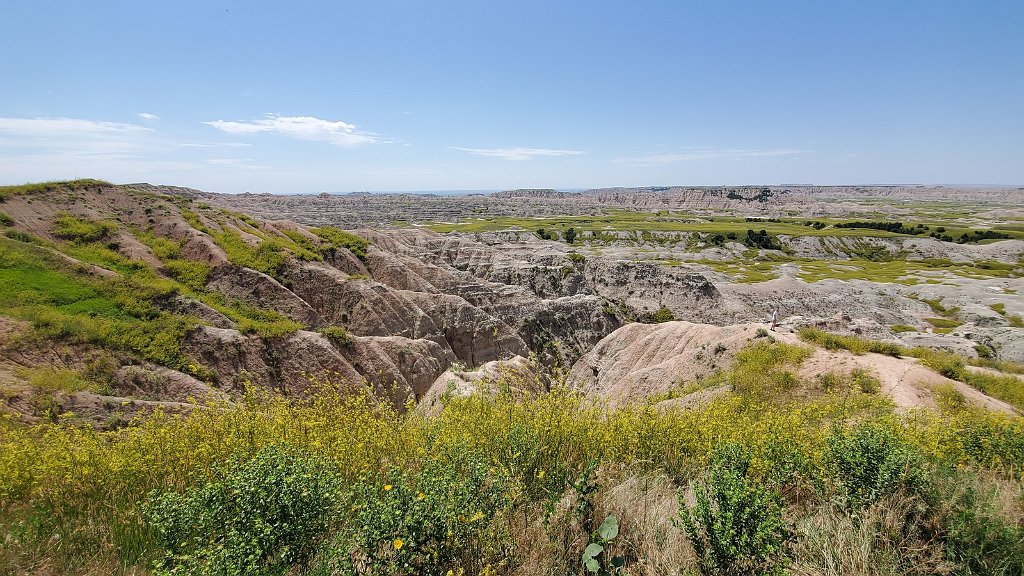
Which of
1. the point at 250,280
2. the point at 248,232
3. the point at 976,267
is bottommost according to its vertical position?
the point at 976,267

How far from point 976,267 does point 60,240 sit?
15191cm

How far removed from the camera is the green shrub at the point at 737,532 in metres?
4.97

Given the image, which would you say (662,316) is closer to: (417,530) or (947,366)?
(947,366)

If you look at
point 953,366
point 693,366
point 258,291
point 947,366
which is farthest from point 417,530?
point 258,291

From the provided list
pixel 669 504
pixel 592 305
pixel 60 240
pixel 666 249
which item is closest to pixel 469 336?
pixel 592 305

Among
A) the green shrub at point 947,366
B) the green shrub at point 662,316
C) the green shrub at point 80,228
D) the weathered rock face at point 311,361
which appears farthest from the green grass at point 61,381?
the green shrub at point 662,316

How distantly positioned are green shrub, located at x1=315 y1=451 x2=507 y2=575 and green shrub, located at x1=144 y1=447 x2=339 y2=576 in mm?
381

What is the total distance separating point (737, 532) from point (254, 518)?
584cm

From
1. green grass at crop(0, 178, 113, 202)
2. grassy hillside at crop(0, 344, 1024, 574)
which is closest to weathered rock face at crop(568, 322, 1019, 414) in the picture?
grassy hillside at crop(0, 344, 1024, 574)

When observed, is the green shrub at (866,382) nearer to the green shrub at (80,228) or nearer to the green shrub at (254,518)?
the green shrub at (254,518)

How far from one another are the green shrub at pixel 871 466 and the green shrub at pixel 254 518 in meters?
7.41

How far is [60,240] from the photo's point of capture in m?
29.2

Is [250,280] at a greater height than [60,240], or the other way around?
[60,240]

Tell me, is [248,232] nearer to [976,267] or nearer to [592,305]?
[592,305]
